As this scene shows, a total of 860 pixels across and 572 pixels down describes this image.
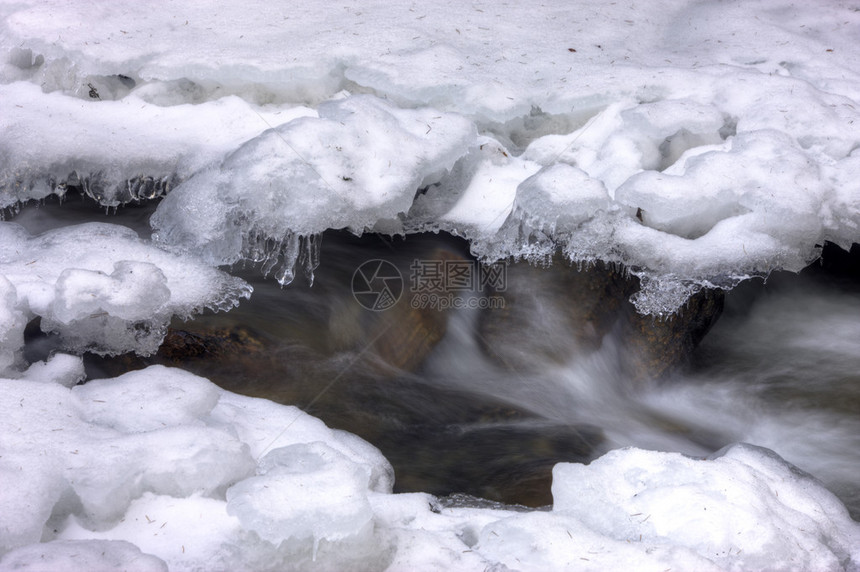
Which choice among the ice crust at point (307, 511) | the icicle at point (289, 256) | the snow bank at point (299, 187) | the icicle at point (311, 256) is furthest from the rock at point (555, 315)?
the ice crust at point (307, 511)

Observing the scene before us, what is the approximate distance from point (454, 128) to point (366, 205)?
0.77 meters

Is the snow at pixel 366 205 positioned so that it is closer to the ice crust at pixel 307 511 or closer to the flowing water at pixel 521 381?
the ice crust at pixel 307 511

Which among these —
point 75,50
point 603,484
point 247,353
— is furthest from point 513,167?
point 75,50

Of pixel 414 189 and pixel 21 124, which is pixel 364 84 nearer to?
pixel 414 189

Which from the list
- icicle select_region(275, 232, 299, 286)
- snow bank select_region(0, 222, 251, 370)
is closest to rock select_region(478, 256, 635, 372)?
icicle select_region(275, 232, 299, 286)

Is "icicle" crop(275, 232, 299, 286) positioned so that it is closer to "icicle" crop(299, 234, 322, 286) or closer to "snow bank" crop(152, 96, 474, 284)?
"snow bank" crop(152, 96, 474, 284)

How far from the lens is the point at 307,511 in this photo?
211cm

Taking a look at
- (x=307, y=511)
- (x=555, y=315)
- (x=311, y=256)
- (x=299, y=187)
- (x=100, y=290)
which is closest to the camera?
(x=307, y=511)

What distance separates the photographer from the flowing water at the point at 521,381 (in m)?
3.34

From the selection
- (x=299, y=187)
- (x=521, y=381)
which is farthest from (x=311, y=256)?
(x=521, y=381)

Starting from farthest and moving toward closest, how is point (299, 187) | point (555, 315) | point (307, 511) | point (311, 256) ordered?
point (311, 256) < point (555, 315) < point (299, 187) < point (307, 511)

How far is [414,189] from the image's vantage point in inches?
149

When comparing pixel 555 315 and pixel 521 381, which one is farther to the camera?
pixel 555 315

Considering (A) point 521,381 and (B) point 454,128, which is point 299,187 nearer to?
(B) point 454,128
